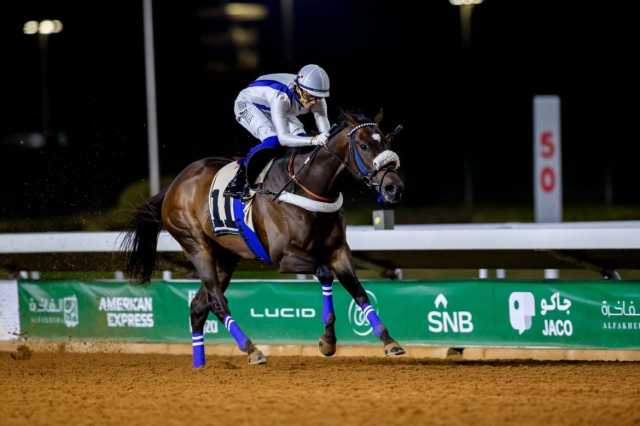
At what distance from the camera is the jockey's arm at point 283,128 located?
294 inches

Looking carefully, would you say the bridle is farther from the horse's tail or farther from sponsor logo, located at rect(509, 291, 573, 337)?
sponsor logo, located at rect(509, 291, 573, 337)

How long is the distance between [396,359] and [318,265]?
183 cm

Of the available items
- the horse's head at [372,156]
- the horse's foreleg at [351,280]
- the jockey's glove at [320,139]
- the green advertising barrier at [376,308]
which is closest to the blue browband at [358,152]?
the horse's head at [372,156]

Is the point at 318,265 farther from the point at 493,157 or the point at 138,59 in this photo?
the point at 138,59

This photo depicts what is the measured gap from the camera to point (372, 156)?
706 cm

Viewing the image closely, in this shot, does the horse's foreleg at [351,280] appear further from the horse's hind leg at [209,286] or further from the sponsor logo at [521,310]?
the sponsor logo at [521,310]

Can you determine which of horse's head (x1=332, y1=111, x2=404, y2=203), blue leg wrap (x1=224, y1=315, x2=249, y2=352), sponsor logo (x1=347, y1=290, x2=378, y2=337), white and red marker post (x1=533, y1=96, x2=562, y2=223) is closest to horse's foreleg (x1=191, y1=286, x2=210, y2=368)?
blue leg wrap (x1=224, y1=315, x2=249, y2=352)

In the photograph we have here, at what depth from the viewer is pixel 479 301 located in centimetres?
895

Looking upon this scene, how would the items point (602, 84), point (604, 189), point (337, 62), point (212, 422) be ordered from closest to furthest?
point (212, 422) < point (604, 189) < point (602, 84) < point (337, 62)

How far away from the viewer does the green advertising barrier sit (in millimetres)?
8477

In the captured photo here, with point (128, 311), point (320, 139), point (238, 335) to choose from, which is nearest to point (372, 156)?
point (320, 139)

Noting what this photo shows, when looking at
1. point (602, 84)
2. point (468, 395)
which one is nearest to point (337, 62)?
point (602, 84)

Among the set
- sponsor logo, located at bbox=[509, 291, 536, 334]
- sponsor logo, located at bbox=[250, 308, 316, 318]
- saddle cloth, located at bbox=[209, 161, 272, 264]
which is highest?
saddle cloth, located at bbox=[209, 161, 272, 264]

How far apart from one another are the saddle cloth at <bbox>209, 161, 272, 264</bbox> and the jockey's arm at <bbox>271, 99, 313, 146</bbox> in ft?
2.04
